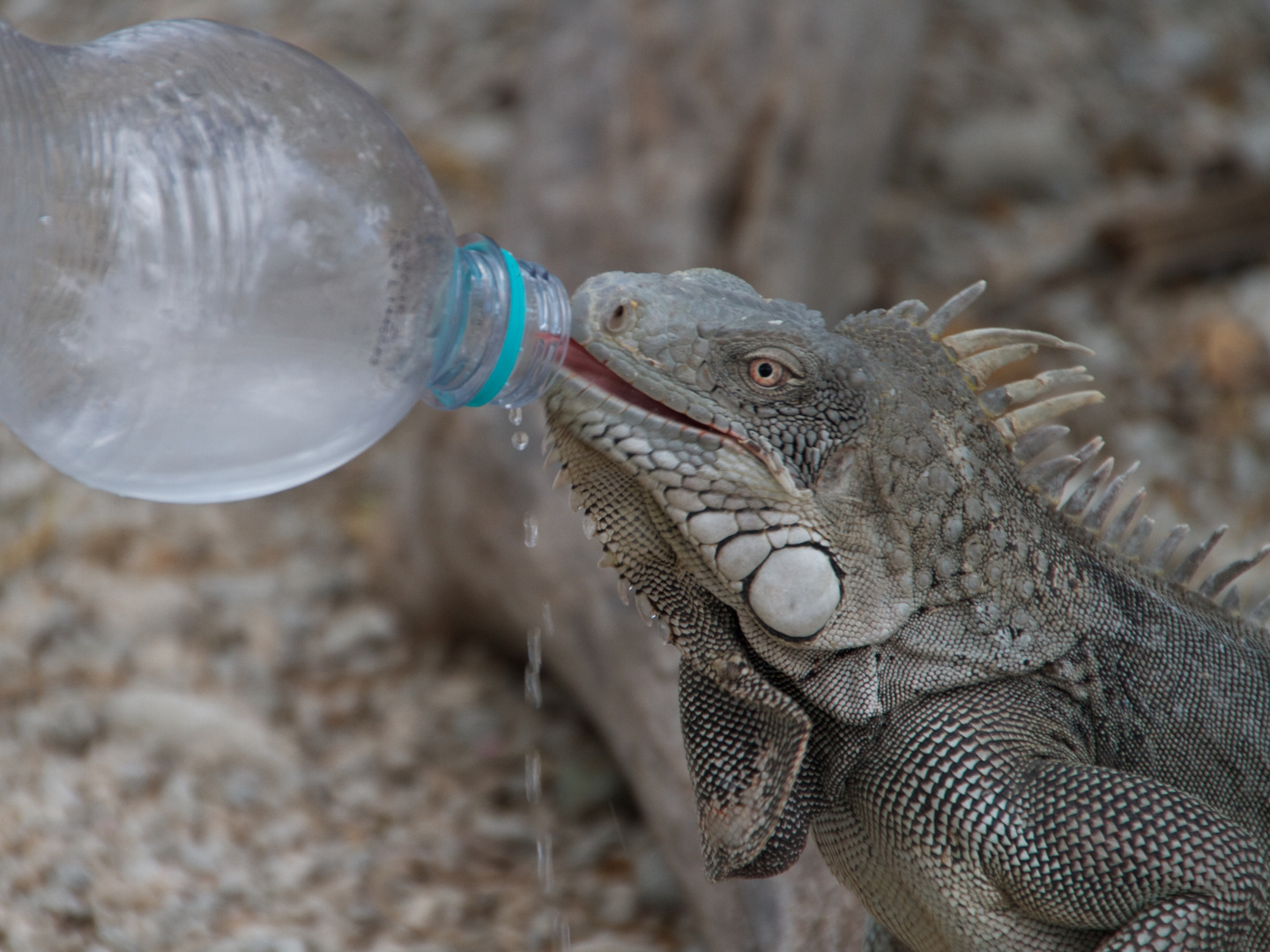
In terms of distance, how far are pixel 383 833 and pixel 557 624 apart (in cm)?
101

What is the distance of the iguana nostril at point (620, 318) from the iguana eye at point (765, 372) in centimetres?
24

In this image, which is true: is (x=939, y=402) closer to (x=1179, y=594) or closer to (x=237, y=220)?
(x=1179, y=594)

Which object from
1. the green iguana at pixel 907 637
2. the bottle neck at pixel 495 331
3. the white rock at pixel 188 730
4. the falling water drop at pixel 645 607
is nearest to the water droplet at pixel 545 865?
the white rock at pixel 188 730

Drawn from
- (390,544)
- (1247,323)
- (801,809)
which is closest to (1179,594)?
(801,809)

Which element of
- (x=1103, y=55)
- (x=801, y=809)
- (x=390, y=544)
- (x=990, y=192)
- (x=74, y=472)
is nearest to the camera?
(x=801, y=809)

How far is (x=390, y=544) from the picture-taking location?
19.4 ft

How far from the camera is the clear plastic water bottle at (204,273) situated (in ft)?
8.36

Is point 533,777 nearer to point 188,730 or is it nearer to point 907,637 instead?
point 188,730

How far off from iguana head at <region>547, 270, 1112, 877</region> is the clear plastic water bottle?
0.41 m

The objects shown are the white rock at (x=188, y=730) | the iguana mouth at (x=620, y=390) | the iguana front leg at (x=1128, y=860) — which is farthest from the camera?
the white rock at (x=188, y=730)

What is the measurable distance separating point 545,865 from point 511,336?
271cm

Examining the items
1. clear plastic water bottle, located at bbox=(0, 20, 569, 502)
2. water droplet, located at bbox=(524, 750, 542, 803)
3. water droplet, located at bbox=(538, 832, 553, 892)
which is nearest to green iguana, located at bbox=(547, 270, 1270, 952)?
clear plastic water bottle, located at bbox=(0, 20, 569, 502)

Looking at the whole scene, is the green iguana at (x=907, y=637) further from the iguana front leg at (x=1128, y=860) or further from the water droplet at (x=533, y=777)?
the water droplet at (x=533, y=777)

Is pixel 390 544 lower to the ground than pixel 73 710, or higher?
higher
